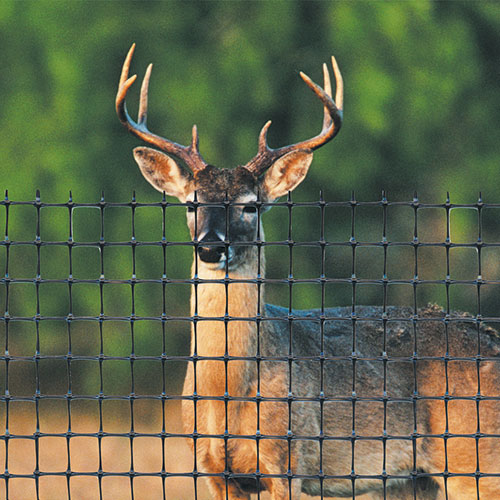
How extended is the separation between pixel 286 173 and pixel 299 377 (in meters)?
1.20

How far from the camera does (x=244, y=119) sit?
11.8 metres

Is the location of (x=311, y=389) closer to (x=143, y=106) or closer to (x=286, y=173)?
(x=286, y=173)

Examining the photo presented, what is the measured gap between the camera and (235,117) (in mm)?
11758

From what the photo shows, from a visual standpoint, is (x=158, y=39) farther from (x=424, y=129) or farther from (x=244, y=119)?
(x=424, y=129)

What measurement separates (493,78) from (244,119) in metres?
2.53

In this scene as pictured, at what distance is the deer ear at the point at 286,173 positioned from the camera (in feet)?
22.8

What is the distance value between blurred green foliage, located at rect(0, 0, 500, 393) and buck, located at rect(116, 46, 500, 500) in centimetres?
416

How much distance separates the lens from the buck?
6383 mm

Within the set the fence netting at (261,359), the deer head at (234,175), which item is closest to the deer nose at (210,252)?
the fence netting at (261,359)

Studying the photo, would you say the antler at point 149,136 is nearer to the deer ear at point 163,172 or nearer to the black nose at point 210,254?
the deer ear at point 163,172

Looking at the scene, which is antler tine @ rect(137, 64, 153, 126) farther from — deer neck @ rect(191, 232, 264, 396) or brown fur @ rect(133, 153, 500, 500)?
deer neck @ rect(191, 232, 264, 396)

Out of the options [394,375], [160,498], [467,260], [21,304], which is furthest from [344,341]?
[21,304]

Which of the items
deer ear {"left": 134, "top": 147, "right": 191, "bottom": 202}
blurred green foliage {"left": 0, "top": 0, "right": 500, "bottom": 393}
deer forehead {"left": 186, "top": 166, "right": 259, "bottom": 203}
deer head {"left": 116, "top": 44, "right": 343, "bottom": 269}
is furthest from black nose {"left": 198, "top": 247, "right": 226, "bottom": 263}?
blurred green foliage {"left": 0, "top": 0, "right": 500, "bottom": 393}

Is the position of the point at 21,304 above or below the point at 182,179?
below
